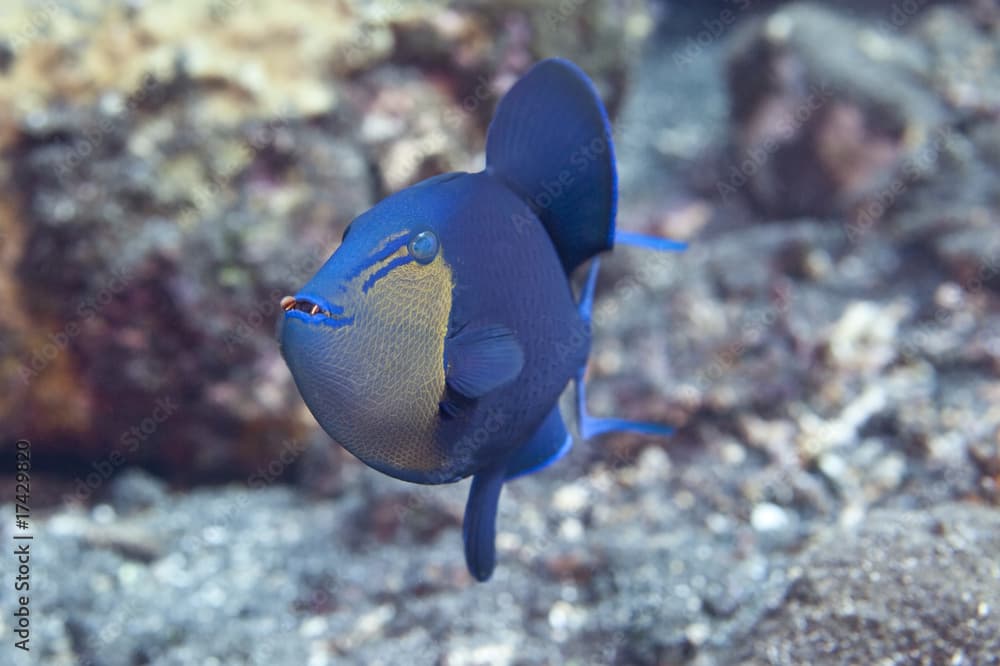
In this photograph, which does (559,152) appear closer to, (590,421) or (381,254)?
(381,254)

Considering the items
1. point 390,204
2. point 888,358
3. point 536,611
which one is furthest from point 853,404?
point 390,204

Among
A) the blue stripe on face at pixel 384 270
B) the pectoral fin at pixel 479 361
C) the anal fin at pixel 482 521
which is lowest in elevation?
the anal fin at pixel 482 521

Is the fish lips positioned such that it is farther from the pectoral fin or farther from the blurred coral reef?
the blurred coral reef

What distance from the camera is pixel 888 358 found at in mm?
3928

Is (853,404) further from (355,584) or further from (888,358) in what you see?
(355,584)

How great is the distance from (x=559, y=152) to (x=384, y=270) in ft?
1.67

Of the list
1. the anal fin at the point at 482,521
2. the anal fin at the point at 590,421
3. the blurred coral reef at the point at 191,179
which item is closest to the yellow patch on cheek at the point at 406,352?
the anal fin at the point at 482,521

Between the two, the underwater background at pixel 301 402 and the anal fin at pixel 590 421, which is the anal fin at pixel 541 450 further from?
the underwater background at pixel 301 402

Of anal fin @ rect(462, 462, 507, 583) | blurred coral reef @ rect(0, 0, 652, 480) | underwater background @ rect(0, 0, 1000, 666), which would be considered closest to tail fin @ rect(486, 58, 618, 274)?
anal fin @ rect(462, 462, 507, 583)

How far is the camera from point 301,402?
12.4ft

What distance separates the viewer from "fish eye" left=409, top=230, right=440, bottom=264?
1172mm

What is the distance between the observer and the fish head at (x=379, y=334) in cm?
109

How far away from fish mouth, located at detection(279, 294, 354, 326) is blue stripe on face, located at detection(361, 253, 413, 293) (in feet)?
0.18

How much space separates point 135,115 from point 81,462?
6.34ft
